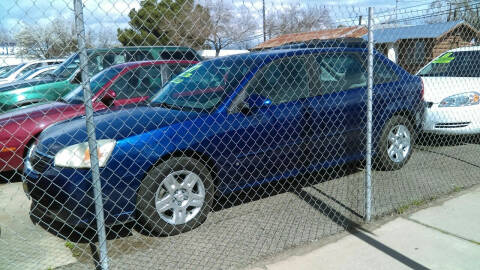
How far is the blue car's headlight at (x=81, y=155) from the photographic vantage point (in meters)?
3.37

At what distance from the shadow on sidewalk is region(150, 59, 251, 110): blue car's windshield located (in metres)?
1.53

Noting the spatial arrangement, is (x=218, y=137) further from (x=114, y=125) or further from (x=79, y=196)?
(x=79, y=196)

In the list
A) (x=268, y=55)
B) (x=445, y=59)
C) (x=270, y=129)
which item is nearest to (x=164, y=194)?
(x=270, y=129)

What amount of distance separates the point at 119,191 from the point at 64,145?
0.66 meters

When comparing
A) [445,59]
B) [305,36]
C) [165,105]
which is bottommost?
[165,105]

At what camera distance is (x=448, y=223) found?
3.88m

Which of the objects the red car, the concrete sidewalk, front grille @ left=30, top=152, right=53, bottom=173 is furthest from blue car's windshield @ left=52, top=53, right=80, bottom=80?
the concrete sidewalk

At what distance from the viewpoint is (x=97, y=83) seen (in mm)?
5852

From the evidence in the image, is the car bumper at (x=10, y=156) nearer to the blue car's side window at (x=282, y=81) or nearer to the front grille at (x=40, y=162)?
the front grille at (x=40, y=162)

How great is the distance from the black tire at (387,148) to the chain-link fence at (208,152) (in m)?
0.02

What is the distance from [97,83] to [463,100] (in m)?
5.65

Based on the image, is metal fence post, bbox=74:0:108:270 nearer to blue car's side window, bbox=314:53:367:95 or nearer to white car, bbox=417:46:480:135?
blue car's side window, bbox=314:53:367:95

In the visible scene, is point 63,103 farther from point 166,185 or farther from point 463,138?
point 463,138

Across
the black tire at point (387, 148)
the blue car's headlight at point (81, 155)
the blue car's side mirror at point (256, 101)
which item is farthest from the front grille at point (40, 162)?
the black tire at point (387, 148)
